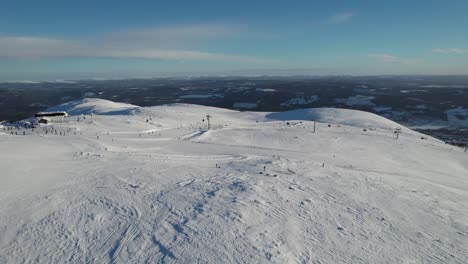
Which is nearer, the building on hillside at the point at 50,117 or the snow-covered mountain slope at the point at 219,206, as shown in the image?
the snow-covered mountain slope at the point at 219,206

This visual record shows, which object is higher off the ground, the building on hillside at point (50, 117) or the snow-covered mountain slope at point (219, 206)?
the building on hillside at point (50, 117)

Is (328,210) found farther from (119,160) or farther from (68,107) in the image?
(68,107)

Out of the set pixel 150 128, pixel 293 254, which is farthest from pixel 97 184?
pixel 150 128

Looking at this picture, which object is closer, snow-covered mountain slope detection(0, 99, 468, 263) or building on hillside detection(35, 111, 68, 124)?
snow-covered mountain slope detection(0, 99, 468, 263)

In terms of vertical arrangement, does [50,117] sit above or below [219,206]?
above

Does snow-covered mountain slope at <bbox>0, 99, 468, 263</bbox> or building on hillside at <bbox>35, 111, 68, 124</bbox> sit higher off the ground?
building on hillside at <bbox>35, 111, 68, 124</bbox>

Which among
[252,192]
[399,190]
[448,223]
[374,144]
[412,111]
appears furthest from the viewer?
[412,111]

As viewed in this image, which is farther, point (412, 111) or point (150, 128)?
point (412, 111)

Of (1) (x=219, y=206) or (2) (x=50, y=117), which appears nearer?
(1) (x=219, y=206)
